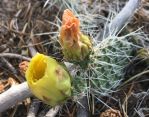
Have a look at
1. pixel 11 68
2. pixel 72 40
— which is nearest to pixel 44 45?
pixel 11 68

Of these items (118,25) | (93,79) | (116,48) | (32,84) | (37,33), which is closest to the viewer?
(32,84)

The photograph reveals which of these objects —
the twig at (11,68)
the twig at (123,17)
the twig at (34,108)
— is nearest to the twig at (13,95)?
the twig at (34,108)

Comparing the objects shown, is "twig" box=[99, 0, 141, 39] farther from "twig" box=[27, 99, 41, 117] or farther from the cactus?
"twig" box=[27, 99, 41, 117]

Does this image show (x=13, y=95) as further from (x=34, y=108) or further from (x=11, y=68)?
(x=11, y=68)

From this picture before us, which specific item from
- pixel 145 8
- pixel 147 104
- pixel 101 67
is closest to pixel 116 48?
pixel 101 67

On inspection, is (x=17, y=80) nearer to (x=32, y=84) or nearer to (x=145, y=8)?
(x=32, y=84)

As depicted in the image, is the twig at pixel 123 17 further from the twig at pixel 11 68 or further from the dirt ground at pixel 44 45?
the twig at pixel 11 68
